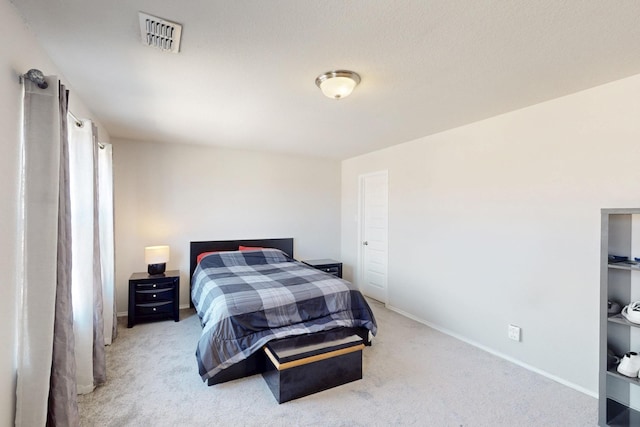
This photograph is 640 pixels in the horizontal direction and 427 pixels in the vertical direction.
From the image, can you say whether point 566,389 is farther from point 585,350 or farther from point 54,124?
point 54,124

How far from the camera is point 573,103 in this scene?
244 centimetres

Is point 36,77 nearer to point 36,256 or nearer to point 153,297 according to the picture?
point 36,256

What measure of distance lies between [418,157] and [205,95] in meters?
2.57

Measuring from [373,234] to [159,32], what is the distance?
12.4 ft

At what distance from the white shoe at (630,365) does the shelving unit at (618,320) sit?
3 cm

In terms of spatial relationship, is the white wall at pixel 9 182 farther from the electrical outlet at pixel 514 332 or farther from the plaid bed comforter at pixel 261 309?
the electrical outlet at pixel 514 332

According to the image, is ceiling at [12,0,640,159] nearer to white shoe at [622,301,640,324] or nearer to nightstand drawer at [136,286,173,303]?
white shoe at [622,301,640,324]

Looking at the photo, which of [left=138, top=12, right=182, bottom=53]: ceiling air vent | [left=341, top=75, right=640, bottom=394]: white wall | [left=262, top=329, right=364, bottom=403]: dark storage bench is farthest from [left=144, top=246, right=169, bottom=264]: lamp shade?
[left=341, top=75, right=640, bottom=394]: white wall

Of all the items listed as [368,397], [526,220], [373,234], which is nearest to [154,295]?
[368,397]

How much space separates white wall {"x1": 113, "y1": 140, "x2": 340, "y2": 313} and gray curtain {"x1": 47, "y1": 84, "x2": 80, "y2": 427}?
2494 mm

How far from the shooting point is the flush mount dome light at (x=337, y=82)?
211cm

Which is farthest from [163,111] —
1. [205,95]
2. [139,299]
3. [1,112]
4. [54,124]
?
[139,299]

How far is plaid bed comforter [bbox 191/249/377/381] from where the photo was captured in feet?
7.95

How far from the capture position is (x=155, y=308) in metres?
3.75
